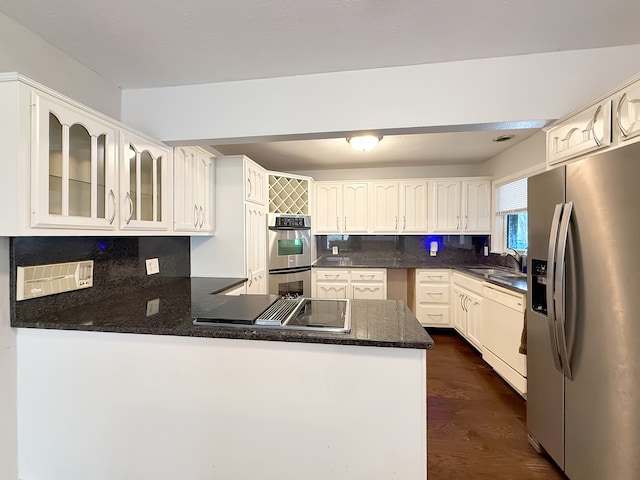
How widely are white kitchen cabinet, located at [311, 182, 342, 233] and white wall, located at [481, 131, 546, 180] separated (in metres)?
2.08

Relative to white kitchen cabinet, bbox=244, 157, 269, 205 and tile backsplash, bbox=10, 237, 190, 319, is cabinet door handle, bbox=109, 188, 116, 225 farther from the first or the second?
white kitchen cabinet, bbox=244, 157, 269, 205

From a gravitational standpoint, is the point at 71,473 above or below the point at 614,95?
below

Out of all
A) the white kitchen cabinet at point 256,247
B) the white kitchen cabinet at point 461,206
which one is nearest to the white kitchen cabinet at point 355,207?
the white kitchen cabinet at point 461,206

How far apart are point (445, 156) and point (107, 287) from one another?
384cm

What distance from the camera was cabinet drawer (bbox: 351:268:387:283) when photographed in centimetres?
369

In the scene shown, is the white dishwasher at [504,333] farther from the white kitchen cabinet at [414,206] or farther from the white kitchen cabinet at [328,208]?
the white kitchen cabinet at [328,208]

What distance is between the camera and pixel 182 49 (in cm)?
150

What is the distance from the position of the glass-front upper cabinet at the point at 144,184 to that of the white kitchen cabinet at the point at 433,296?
3056mm

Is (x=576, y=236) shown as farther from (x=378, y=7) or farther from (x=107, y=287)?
(x=107, y=287)

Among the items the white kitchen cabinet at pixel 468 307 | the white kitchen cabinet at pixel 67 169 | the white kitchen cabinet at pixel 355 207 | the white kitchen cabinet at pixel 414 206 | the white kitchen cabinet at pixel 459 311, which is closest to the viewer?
the white kitchen cabinet at pixel 67 169

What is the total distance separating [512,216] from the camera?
3412 millimetres

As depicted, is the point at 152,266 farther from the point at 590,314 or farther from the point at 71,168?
the point at 590,314

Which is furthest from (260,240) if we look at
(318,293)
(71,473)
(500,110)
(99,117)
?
(500,110)

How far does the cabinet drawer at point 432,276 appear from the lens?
3.64 meters
